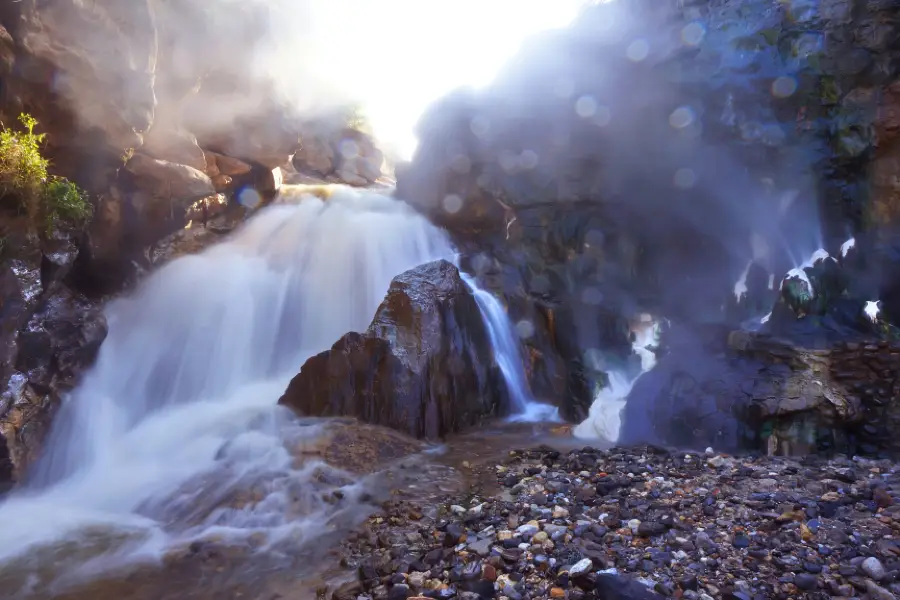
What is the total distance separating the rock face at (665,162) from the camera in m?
10.8

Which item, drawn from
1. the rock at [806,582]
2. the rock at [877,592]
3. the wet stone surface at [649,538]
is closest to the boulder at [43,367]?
the wet stone surface at [649,538]

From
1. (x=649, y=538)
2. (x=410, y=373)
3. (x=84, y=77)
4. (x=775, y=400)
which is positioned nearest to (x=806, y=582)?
(x=649, y=538)

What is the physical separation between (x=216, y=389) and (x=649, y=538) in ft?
28.2

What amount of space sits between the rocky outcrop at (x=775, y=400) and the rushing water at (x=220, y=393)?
2641 millimetres

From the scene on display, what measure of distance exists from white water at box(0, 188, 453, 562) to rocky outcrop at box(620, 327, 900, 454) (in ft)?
18.3

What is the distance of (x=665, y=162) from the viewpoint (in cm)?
1330

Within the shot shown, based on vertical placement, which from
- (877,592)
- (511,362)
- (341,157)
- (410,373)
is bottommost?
(877,592)

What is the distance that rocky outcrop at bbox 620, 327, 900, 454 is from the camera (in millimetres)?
7691

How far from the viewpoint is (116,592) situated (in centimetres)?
467

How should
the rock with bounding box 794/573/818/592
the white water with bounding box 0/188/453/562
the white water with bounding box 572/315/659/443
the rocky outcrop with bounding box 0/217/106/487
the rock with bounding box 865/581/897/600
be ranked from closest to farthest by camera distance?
the rock with bounding box 865/581/897/600 → the rock with bounding box 794/573/818/592 → the white water with bounding box 0/188/453/562 → the rocky outcrop with bounding box 0/217/106/487 → the white water with bounding box 572/315/659/443

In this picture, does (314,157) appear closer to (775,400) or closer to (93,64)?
(93,64)

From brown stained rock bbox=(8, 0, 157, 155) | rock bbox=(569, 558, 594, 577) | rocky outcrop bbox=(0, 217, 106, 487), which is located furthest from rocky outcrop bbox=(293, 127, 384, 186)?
rock bbox=(569, 558, 594, 577)

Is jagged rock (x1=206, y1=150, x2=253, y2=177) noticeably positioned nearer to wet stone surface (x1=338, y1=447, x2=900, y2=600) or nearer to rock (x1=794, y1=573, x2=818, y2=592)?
wet stone surface (x1=338, y1=447, x2=900, y2=600)

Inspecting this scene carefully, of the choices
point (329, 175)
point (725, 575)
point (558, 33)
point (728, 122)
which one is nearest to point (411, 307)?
point (725, 575)
